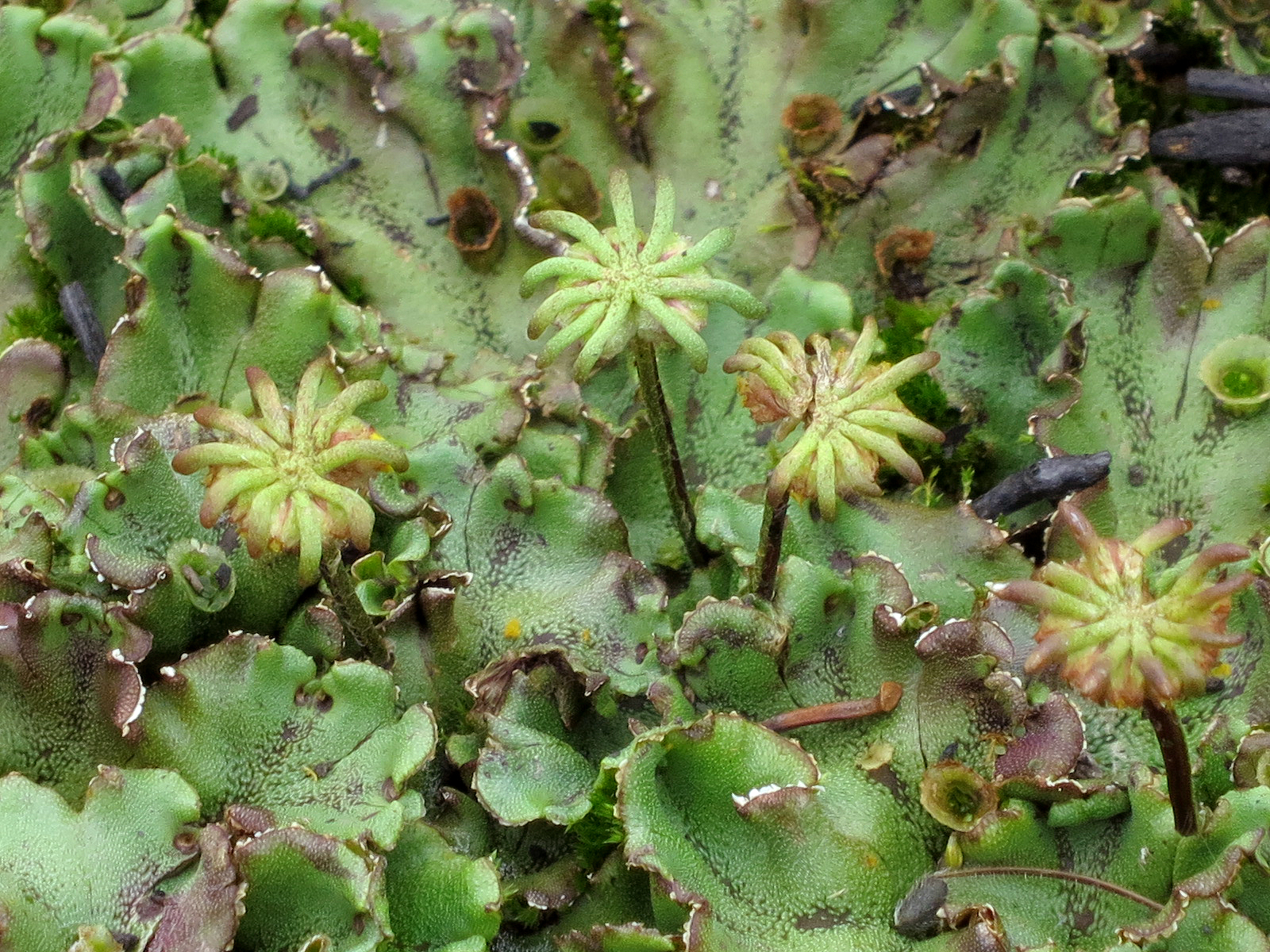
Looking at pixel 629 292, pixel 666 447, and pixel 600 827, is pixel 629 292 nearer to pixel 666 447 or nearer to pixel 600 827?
pixel 666 447

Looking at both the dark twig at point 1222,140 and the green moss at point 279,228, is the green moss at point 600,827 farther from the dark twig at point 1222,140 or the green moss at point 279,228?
Answer: the dark twig at point 1222,140

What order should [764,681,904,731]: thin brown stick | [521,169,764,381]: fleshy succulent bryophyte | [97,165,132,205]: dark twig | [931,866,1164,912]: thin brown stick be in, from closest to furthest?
[521,169,764,381]: fleshy succulent bryophyte < [931,866,1164,912]: thin brown stick < [764,681,904,731]: thin brown stick < [97,165,132,205]: dark twig

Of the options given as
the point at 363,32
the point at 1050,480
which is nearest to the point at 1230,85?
the point at 1050,480

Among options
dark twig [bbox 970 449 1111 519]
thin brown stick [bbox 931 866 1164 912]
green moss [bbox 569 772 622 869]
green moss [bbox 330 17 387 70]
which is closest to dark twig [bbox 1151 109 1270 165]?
dark twig [bbox 970 449 1111 519]

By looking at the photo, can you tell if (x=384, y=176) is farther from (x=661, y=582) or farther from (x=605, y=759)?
(x=605, y=759)

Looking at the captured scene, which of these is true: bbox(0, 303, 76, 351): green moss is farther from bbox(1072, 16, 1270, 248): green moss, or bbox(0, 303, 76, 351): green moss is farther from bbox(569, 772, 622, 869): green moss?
bbox(1072, 16, 1270, 248): green moss

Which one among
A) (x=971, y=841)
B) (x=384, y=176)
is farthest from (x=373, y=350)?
(x=971, y=841)

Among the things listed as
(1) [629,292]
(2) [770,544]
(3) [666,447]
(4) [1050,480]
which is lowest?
(4) [1050,480]
